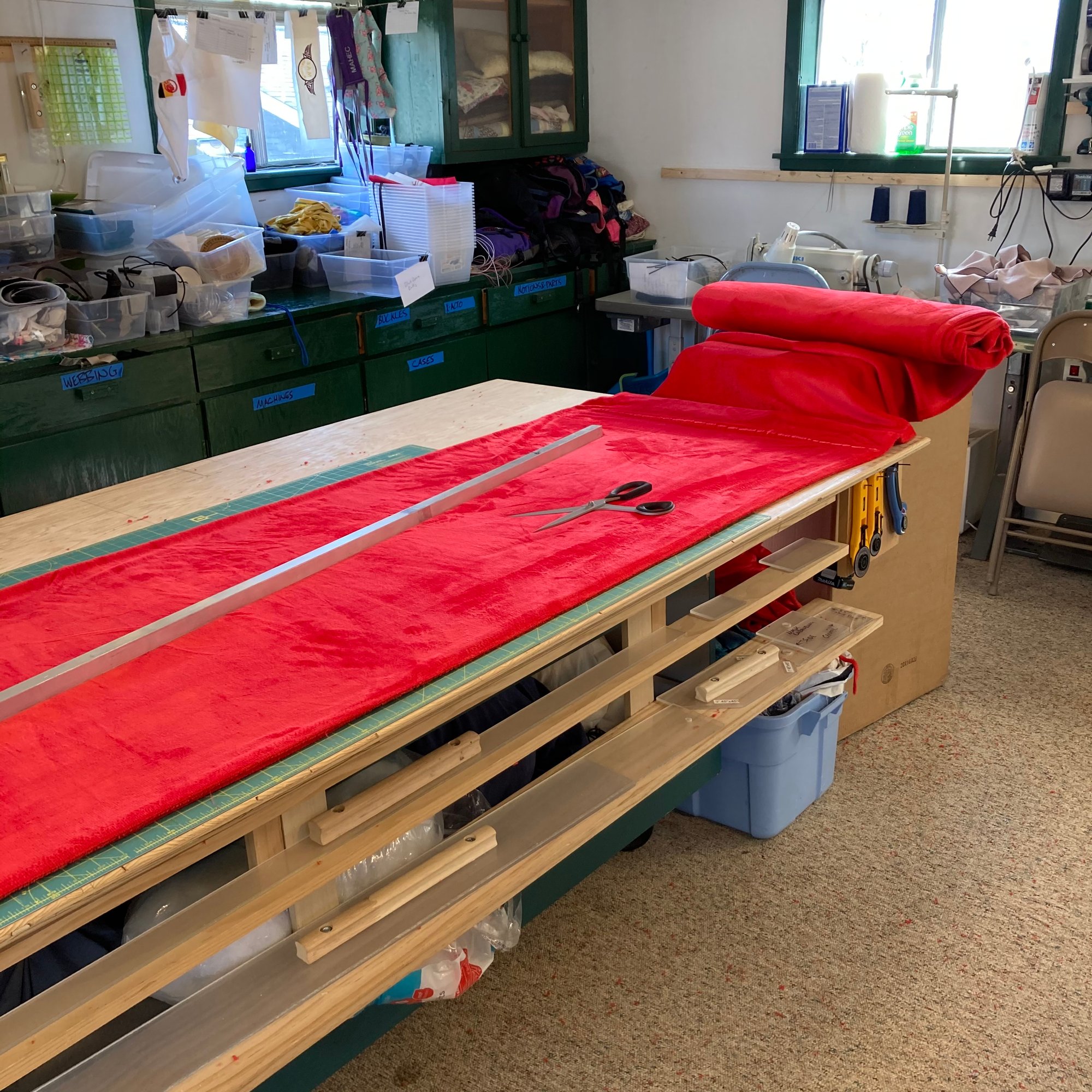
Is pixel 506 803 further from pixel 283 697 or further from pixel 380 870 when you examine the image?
pixel 283 697

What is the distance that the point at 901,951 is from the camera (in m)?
2.03

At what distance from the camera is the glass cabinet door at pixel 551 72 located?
4.54m

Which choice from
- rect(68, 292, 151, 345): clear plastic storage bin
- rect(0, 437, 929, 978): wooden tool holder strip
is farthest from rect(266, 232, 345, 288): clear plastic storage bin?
rect(0, 437, 929, 978): wooden tool holder strip

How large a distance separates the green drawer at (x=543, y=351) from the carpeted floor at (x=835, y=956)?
2.25 m

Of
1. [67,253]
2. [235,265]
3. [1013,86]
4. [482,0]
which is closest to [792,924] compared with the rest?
[235,265]

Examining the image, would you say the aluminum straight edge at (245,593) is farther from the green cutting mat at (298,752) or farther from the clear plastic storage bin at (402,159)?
the clear plastic storage bin at (402,159)

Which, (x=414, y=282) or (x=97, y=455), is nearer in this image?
(x=97, y=455)

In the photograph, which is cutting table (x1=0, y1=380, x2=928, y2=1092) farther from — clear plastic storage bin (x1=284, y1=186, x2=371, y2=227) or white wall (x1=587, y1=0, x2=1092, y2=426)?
white wall (x1=587, y1=0, x2=1092, y2=426)

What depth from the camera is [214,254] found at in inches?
134

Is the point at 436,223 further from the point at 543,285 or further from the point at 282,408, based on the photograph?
the point at 282,408

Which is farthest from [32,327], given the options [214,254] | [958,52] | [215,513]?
[958,52]

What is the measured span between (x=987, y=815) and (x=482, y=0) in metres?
3.45

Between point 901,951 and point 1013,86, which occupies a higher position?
point 1013,86

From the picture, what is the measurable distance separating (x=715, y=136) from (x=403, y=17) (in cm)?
138
